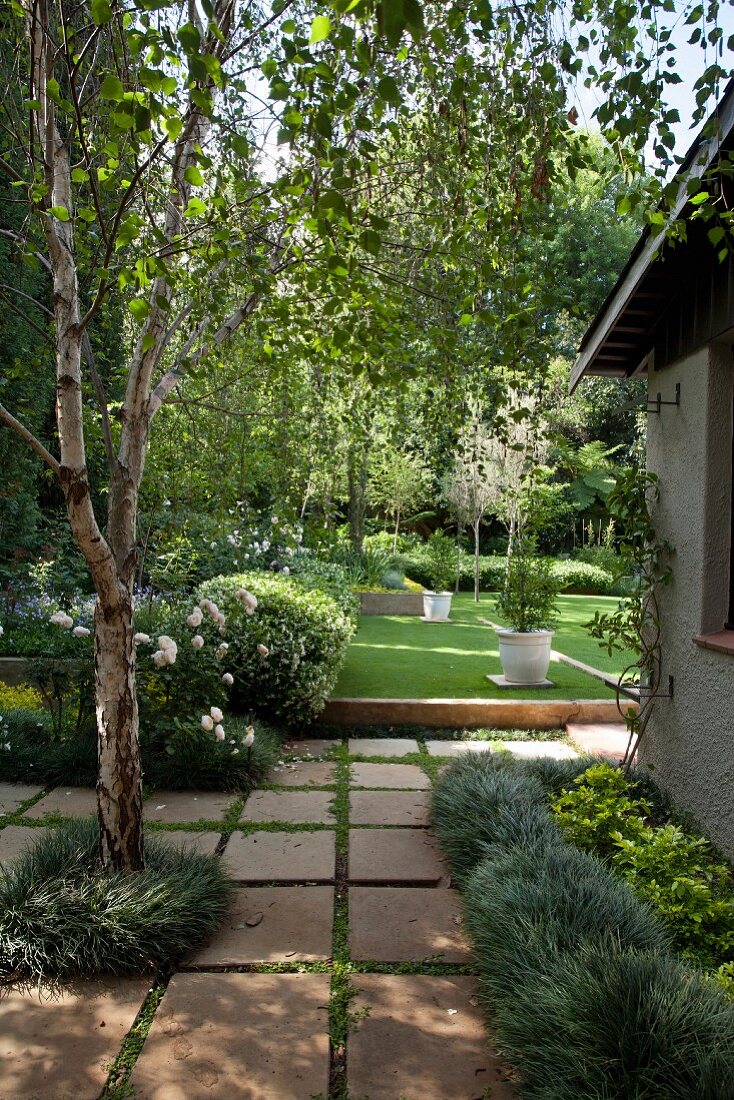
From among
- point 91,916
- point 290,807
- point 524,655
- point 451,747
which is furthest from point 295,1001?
point 524,655

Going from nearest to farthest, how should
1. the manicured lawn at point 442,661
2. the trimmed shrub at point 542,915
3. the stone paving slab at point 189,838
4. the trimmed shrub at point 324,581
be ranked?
the trimmed shrub at point 542,915
the stone paving slab at point 189,838
the manicured lawn at point 442,661
the trimmed shrub at point 324,581

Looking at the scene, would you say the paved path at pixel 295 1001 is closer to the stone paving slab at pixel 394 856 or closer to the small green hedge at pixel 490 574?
the stone paving slab at pixel 394 856

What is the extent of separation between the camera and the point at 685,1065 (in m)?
2.01

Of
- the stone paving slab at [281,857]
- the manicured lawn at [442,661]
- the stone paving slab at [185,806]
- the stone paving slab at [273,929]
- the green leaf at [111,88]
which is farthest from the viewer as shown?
the manicured lawn at [442,661]

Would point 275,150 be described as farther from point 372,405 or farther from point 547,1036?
point 547,1036

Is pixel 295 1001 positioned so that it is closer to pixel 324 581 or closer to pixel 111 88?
pixel 111 88

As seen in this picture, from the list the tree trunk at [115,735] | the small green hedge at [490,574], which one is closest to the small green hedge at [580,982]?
the tree trunk at [115,735]

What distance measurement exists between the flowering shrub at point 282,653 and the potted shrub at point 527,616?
2040 millimetres

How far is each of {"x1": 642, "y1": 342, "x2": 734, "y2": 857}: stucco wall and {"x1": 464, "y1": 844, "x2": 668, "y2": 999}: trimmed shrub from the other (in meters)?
1.07

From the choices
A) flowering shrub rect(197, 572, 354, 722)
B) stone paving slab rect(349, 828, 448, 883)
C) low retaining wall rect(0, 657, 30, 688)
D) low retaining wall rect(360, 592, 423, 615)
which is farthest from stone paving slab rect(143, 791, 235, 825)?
low retaining wall rect(360, 592, 423, 615)

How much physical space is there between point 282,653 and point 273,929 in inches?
116

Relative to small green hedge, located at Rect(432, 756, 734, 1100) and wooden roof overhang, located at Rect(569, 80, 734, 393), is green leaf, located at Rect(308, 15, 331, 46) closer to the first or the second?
wooden roof overhang, located at Rect(569, 80, 734, 393)

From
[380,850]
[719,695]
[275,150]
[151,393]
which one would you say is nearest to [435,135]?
[275,150]

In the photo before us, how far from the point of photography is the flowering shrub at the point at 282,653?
6.18 meters
